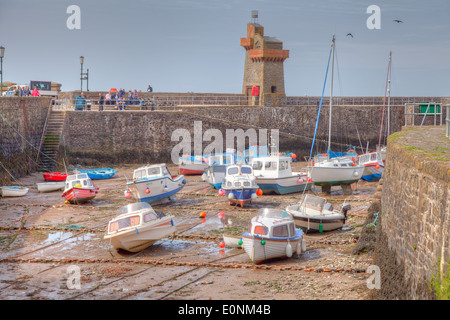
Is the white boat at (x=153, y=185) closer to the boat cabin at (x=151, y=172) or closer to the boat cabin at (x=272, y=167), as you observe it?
the boat cabin at (x=151, y=172)

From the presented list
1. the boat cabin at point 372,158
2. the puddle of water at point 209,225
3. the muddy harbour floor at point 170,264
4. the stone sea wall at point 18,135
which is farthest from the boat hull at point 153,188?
the boat cabin at point 372,158

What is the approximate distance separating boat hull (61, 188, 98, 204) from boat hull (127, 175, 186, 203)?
5.57 ft

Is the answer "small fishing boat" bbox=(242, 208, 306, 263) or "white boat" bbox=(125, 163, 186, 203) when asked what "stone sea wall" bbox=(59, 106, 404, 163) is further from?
"small fishing boat" bbox=(242, 208, 306, 263)

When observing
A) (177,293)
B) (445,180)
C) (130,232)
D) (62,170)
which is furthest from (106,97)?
(445,180)

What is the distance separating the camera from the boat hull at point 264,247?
567 inches

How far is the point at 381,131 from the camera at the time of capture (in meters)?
40.8

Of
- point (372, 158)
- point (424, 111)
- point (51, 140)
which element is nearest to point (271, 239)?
point (424, 111)

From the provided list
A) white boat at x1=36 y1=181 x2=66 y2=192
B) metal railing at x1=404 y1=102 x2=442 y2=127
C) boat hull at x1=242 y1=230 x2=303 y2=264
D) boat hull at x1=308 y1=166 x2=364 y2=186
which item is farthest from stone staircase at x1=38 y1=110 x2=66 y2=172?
boat hull at x1=242 y1=230 x2=303 y2=264

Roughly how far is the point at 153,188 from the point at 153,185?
113 mm

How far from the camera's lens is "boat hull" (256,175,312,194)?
24953 mm

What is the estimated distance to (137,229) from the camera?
15664mm

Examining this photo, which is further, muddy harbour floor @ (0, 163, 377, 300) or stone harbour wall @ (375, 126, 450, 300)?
muddy harbour floor @ (0, 163, 377, 300)

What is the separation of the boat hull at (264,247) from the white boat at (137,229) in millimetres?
2632
